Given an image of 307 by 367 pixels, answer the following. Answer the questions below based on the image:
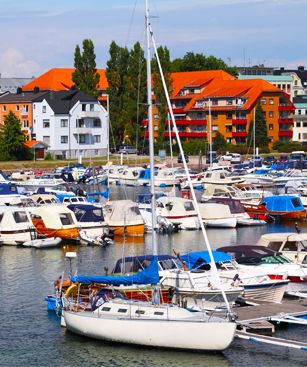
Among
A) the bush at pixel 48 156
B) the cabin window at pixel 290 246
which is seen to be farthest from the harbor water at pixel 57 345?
the bush at pixel 48 156

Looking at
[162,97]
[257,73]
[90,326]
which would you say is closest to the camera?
[90,326]

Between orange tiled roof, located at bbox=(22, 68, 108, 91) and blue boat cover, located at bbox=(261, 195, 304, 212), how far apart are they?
71560mm

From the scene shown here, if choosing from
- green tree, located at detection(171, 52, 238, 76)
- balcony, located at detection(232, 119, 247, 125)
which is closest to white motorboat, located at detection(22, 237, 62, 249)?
balcony, located at detection(232, 119, 247, 125)

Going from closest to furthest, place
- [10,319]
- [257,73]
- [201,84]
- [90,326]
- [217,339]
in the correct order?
[217,339], [90,326], [10,319], [201,84], [257,73]

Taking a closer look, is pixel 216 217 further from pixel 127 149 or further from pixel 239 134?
pixel 239 134

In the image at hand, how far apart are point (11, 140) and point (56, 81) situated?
29720mm

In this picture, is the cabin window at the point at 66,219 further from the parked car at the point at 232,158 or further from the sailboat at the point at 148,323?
the parked car at the point at 232,158

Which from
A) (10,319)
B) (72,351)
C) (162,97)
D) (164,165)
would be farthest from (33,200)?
(162,97)

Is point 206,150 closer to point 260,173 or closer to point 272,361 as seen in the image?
point 260,173

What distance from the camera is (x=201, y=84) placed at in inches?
4756

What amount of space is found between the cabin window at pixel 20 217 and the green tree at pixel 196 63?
97438 millimetres

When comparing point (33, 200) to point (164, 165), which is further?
point (164, 165)

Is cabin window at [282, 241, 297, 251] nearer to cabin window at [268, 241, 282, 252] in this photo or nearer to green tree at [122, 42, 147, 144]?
cabin window at [268, 241, 282, 252]

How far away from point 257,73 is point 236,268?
142803 mm
